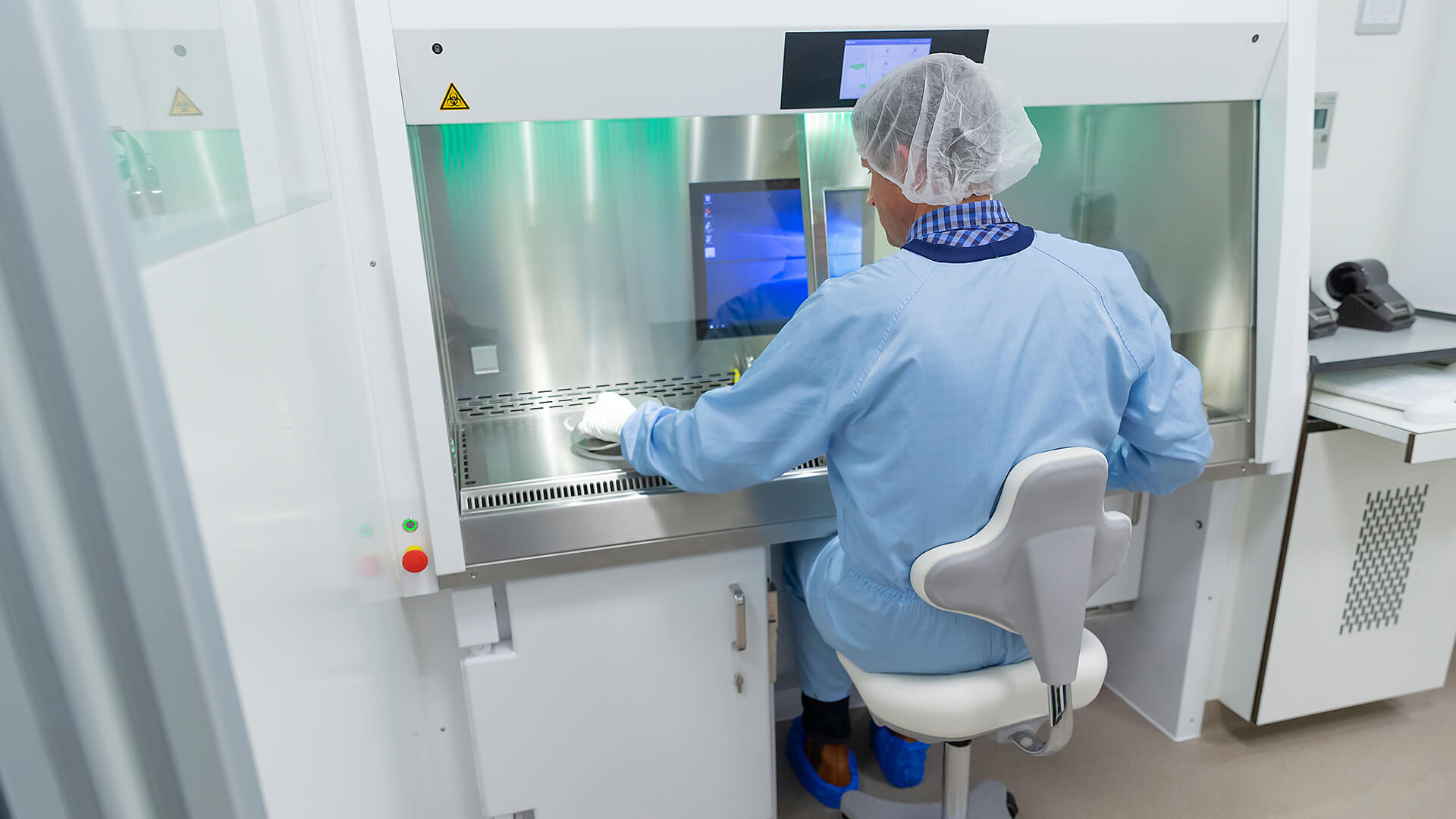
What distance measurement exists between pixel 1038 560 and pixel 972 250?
0.43 m

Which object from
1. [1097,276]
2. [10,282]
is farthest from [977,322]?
[10,282]

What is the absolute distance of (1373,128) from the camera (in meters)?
2.07

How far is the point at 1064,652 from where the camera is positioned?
1.19 meters

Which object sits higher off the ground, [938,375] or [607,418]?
[938,375]

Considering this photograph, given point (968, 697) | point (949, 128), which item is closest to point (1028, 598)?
point (968, 697)

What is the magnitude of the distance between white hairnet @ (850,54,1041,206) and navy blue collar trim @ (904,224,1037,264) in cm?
9

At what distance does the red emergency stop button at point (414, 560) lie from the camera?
4.44 ft

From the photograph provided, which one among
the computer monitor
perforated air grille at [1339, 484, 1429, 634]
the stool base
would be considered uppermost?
Result: the computer monitor

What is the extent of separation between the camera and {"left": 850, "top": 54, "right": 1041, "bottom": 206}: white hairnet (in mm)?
1151

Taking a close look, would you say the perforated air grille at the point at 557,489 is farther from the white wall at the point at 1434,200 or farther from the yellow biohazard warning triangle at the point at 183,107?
the white wall at the point at 1434,200

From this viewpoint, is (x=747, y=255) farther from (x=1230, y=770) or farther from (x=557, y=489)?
(x=1230, y=770)

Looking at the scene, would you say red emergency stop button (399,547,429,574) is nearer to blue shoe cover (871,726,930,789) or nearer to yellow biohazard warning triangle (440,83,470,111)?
yellow biohazard warning triangle (440,83,470,111)

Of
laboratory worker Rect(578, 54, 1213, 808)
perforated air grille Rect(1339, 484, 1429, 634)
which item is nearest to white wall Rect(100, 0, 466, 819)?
laboratory worker Rect(578, 54, 1213, 808)

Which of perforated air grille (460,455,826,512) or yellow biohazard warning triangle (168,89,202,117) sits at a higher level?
yellow biohazard warning triangle (168,89,202,117)
